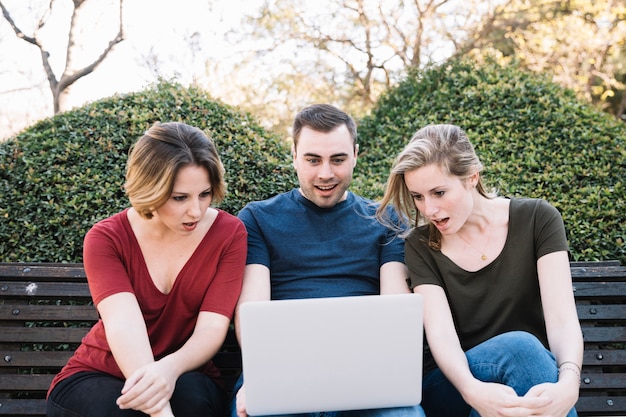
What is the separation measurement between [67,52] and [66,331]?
5.54 m

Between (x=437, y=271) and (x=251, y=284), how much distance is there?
73 centimetres

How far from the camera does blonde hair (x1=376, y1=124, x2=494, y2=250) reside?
7.43 ft

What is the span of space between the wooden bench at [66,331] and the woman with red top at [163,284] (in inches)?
20.9

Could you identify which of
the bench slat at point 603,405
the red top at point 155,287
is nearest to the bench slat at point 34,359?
the red top at point 155,287

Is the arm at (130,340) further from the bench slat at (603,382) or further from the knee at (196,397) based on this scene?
the bench slat at (603,382)

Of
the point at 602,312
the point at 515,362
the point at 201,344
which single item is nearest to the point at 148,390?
the point at 201,344

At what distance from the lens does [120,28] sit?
7.29 metres

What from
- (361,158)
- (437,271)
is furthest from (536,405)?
(361,158)

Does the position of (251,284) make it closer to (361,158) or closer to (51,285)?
(51,285)

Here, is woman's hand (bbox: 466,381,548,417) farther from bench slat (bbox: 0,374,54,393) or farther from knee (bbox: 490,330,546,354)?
bench slat (bbox: 0,374,54,393)

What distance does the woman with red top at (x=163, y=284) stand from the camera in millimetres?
2035

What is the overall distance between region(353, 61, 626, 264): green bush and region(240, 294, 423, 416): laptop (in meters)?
1.72

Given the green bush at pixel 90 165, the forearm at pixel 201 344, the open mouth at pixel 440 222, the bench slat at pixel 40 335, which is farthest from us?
the green bush at pixel 90 165

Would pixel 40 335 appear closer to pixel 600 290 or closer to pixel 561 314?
pixel 561 314
